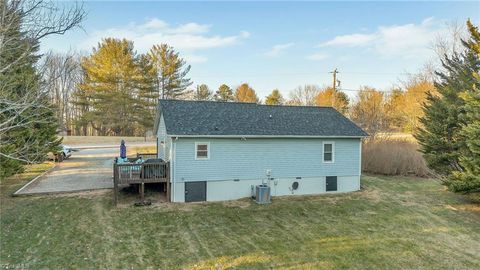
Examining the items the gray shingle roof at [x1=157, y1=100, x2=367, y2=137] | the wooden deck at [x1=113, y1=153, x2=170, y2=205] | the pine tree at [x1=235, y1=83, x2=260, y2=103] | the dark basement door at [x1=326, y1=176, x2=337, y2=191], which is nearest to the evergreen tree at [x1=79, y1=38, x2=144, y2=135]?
the pine tree at [x1=235, y1=83, x2=260, y2=103]

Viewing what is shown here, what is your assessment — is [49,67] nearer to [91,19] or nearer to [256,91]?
[91,19]

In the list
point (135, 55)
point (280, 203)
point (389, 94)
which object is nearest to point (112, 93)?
point (135, 55)

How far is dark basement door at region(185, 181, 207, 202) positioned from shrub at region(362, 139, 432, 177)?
13.5 metres

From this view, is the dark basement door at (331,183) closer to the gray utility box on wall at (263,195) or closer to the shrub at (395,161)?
the gray utility box on wall at (263,195)

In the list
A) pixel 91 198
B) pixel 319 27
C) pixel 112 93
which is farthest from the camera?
pixel 112 93

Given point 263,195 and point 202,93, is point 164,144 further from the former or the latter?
point 202,93

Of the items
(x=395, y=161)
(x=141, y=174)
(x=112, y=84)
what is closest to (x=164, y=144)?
(x=141, y=174)

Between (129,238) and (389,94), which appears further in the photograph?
(389,94)

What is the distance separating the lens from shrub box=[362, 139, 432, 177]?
21156mm

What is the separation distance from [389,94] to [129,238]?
40.7 m

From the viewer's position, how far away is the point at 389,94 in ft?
137

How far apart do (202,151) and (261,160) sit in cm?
282

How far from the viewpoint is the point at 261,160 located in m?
14.5

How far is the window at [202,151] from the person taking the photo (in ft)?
44.3
